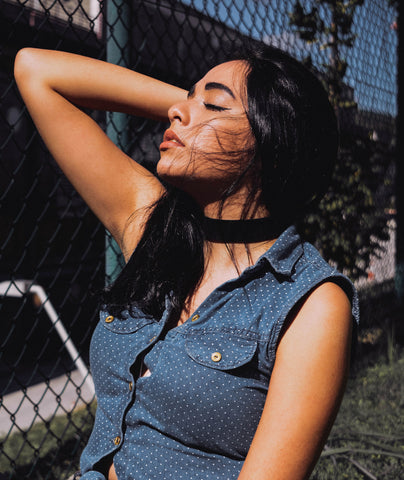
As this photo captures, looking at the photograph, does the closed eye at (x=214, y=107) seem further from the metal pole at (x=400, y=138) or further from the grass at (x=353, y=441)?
the metal pole at (x=400, y=138)

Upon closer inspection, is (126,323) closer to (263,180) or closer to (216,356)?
(216,356)

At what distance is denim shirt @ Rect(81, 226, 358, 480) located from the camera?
4.06ft

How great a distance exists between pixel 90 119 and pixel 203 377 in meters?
0.93

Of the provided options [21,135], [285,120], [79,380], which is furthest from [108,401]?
[21,135]

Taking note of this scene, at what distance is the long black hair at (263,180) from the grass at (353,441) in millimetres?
1100

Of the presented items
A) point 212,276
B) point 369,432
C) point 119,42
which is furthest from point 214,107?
point 369,432

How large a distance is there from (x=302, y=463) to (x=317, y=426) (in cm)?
8

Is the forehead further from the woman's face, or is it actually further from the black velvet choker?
the black velvet choker

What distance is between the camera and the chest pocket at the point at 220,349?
124 centimetres

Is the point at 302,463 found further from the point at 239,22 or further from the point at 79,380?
the point at 79,380

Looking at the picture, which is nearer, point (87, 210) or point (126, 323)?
point (126, 323)

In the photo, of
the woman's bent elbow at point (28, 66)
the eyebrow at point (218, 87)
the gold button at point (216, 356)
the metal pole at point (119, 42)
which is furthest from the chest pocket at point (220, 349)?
the metal pole at point (119, 42)

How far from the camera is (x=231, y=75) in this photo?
143 centimetres

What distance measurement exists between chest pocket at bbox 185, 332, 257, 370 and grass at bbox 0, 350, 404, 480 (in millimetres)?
1261
